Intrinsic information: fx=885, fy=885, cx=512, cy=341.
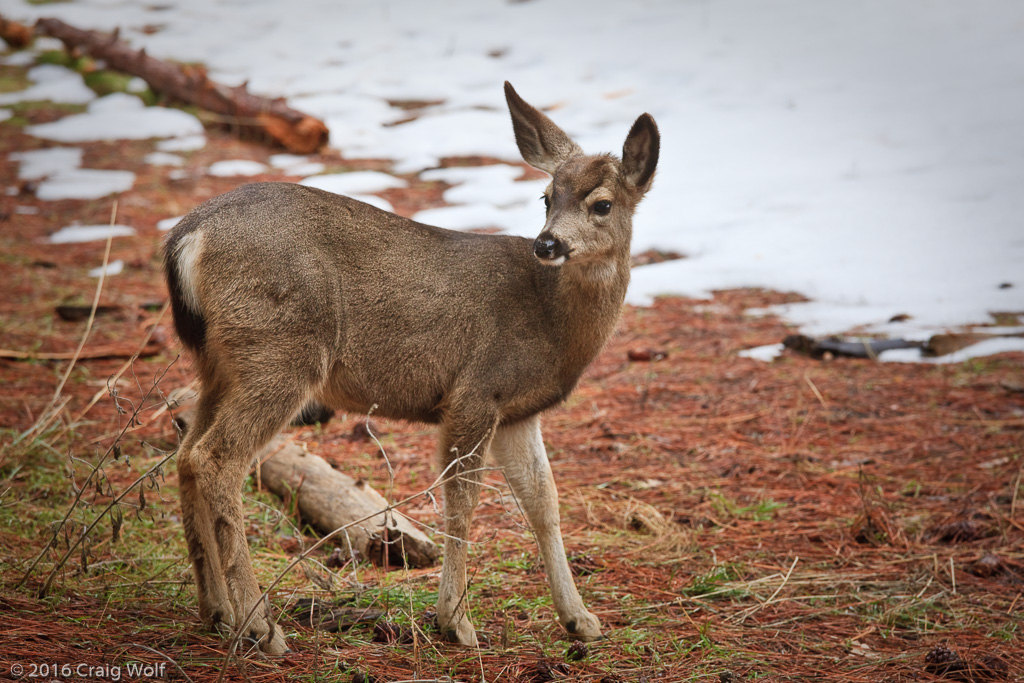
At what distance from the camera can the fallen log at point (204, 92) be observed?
14.3m

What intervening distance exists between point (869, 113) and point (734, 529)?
11.4m

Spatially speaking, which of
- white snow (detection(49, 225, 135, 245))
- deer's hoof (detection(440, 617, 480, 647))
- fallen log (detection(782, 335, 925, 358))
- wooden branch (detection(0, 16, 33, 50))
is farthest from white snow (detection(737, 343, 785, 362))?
wooden branch (detection(0, 16, 33, 50))

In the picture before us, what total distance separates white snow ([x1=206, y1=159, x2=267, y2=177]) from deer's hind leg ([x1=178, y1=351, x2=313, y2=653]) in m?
9.73

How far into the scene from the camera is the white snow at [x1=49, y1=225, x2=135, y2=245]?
11047mm

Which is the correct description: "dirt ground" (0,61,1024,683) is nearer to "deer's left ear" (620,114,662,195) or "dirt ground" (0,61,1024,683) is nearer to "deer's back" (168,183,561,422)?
"deer's back" (168,183,561,422)

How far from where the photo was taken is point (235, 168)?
13445 mm

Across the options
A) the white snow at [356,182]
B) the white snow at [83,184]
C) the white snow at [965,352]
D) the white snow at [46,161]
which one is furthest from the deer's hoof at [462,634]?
the white snow at [46,161]

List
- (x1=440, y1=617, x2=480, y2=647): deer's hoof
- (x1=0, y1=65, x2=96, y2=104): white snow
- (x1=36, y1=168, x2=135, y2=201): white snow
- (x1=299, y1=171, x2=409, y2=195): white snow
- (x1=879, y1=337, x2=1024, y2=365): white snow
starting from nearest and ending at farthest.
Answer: (x1=440, y1=617, x2=480, y2=647): deer's hoof < (x1=879, y1=337, x2=1024, y2=365): white snow < (x1=36, y1=168, x2=135, y2=201): white snow < (x1=299, y1=171, x2=409, y2=195): white snow < (x1=0, y1=65, x2=96, y2=104): white snow

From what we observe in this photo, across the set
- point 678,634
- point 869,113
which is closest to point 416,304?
point 678,634

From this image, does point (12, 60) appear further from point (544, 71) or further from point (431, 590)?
point (431, 590)

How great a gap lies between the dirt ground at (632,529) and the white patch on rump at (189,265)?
47 cm

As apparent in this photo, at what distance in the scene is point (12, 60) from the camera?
17078 millimetres

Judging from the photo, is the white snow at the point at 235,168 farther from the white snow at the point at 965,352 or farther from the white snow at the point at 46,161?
the white snow at the point at 965,352

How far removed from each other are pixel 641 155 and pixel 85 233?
8.87 metres
